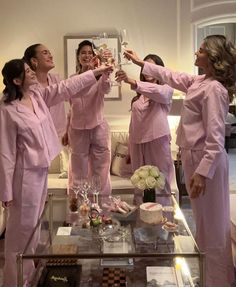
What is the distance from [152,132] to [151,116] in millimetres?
141

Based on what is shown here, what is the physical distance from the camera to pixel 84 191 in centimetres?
279

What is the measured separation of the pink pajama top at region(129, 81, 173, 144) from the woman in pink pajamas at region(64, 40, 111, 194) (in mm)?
267

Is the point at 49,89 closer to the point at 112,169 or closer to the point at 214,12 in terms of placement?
the point at 112,169

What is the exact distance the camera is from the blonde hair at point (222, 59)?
8.52 ft

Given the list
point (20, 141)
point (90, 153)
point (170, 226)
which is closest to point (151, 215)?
point (170, 226)

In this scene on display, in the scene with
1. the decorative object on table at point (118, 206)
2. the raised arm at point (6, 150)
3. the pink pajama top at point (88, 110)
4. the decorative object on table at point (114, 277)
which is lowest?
the decorative object on table at point (114, 277)

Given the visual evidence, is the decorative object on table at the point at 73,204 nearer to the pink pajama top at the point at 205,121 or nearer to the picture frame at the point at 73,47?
the pink pajama top at the point at 205,121

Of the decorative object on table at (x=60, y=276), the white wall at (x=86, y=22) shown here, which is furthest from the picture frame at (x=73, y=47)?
the decorative object on table at (x=60, y=276)

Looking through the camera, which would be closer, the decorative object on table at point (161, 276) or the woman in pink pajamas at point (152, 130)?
the decorative object on table at point (161, 276)

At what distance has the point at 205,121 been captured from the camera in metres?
2.60

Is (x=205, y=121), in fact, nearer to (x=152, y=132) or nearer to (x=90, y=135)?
(x=152, y=132)

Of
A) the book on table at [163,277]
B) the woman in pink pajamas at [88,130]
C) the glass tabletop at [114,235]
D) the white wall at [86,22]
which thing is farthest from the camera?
the white wall at [86,22]

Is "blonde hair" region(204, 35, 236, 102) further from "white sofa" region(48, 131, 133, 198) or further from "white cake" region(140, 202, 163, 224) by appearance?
"white sofa" region(48, 131, 133, 198)

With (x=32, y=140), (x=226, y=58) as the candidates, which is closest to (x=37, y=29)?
(x=32, y=140)
